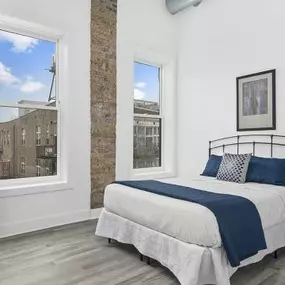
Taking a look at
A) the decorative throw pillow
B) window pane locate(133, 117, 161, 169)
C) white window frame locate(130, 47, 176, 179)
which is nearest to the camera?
the decorative throw pillow

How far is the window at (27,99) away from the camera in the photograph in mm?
3559

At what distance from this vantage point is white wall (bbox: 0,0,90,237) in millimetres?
3557

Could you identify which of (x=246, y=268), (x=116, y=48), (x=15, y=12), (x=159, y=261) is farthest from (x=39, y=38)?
(x=246, y=268)

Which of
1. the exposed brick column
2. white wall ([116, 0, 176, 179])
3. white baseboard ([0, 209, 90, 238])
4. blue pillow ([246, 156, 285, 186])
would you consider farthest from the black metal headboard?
white baseboard ([0, 209, 90, 238])

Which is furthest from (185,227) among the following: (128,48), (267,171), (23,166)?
(128,48)

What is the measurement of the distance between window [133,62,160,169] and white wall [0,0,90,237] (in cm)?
104

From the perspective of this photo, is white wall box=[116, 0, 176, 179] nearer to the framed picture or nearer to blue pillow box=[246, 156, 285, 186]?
the framed picture

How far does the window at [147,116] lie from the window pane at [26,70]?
1.51m

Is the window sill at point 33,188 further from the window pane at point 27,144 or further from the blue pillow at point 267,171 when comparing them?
the blue pillow at point 267,171

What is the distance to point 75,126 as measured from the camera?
399 centimetres

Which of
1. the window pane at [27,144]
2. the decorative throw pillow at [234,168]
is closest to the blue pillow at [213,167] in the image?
the decorative throw pillow at [234,168]

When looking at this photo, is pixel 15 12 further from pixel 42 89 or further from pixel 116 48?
pixel 116 48

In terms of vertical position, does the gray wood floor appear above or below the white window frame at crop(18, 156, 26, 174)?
below

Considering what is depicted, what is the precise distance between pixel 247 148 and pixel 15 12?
3.53 metres
